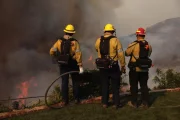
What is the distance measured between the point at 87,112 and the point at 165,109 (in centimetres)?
163

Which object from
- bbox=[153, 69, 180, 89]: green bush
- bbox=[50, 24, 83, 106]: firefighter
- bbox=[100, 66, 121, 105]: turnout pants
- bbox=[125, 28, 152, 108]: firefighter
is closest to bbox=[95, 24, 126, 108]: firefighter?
bbox=[100, 66, 121, 105]: turnout pants

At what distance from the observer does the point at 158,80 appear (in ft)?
28.8

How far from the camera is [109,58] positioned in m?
5.75

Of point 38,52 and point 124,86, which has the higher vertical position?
point 38,52

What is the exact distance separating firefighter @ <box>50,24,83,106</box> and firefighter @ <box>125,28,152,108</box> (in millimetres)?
1119

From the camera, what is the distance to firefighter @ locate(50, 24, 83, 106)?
20.0ft

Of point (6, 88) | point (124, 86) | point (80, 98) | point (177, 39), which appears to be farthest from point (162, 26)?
point (80, 98)

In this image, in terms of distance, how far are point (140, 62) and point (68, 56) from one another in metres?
1.55

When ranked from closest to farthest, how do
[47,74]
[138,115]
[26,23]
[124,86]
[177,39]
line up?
[138,115] → [124,86] → [26,23] → [47,74] → [177,39]

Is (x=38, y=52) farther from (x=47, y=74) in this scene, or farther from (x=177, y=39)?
(x=177, y=39)

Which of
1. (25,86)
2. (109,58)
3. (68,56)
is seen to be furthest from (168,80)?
(25,86)

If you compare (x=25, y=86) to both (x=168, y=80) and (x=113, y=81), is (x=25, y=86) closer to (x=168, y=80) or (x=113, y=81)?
(x=168, y=80)

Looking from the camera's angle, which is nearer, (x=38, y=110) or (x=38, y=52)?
(x=38, y=110)

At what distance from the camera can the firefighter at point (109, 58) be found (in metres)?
5.71
